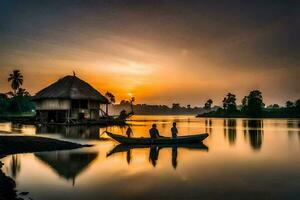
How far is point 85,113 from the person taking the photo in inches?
2327

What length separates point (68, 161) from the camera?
19109 millimetres

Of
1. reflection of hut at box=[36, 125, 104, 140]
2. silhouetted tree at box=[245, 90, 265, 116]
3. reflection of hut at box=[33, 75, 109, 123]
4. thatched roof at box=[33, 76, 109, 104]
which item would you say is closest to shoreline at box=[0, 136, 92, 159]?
reflection of hut at box=[36, 125, 104, 140]

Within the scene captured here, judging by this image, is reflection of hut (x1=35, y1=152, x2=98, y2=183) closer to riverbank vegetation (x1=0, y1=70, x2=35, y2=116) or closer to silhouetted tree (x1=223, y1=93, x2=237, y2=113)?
riverbank vegetation (x1=0, y1=70, x2=35, y2=116)

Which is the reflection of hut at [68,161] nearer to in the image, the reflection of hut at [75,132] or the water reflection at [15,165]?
the water reflection at [15,165]

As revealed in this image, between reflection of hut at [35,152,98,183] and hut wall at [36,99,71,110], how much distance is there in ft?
116

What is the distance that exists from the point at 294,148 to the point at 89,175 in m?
21.2

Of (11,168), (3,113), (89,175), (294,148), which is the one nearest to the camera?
(89,175)

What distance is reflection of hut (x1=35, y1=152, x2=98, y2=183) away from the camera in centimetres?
1633

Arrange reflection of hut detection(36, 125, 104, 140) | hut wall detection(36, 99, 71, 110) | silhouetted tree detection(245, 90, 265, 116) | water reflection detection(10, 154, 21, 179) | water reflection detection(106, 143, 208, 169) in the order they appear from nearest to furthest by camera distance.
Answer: water reflection detection(10, 154, 21, 179), water reflection detection(106, 143, 208, 169), reflection of hut detection(36, 125, 104, 140), hut wall detection(36, 99, 71, 110), silhouetted tree detection(245, 90, 265, 116)

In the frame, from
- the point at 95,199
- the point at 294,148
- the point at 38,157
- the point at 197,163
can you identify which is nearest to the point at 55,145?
the point at 38,157

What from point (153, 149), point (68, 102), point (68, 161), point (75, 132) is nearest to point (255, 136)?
point (153, 149)

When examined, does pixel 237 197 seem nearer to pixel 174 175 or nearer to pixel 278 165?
pixel 174 175

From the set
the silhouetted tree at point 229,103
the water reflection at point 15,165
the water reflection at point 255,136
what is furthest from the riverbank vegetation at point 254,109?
the water reflection at point 15,165

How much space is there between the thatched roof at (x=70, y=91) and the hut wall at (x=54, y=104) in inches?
47.9
